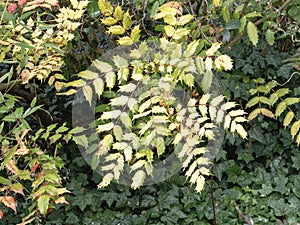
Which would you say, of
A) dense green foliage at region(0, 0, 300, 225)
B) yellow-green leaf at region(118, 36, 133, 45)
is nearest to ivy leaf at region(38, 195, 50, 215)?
dense green foliage at region(0, 0, 300, 225)

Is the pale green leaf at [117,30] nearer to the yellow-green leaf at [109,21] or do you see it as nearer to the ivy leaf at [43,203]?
the yellow-green leaf at [109,21]

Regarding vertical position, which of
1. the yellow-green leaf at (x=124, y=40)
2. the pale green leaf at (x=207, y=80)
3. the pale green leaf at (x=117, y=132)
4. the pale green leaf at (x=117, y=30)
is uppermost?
the pale green leaf at (x=117, y=30)

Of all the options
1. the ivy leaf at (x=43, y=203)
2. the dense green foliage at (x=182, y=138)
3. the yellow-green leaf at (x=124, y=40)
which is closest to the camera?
the yellow-green leaf at (x=124, y=40)

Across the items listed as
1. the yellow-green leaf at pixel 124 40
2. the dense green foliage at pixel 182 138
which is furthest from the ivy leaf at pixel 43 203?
the yellow-green leaf at pixel 124 40

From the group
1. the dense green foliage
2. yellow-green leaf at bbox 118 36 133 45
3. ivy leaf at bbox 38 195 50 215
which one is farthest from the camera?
the dense green foliage

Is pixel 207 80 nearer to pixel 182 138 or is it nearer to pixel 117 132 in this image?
pixel 117 132

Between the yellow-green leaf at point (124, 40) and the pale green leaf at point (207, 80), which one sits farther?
the pale green leaf at point (207, 80)

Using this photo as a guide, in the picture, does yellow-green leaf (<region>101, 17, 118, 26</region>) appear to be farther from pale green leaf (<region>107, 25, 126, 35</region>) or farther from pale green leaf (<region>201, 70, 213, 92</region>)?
pale green leaf (<region>201, 70, 213, 92</region>)

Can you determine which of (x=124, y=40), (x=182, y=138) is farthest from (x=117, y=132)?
(x=182, y=138)

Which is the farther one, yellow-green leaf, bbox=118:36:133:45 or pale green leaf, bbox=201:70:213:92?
pale green leaf, bbox=201:70:213:92

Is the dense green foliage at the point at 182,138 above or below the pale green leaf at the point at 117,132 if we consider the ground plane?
below

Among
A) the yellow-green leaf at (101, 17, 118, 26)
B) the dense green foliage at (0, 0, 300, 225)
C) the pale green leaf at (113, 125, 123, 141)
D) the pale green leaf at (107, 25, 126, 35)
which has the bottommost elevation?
the dense green foliage at (0, 0, 300, 225)

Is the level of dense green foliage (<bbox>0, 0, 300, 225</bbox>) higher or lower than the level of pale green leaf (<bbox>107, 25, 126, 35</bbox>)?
lower

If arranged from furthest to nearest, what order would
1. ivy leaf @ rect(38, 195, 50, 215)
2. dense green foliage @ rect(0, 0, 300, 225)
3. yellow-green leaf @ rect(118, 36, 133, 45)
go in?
1. dense green foliage @ rect(0, 0, 300, 225)
2. ivy leaf @ rect(38, 195, 50, 215)
3. yellow-green leaf @ rect(118, 36, 133, 45)
